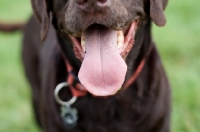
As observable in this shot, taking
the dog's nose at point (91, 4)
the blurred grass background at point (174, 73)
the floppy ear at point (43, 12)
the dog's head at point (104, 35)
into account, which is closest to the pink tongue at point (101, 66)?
the dog's head at point (104, 35)

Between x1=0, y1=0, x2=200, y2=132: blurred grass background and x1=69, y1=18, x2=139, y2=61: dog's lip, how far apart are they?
144 cm

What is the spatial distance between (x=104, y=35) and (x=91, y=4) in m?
0.35

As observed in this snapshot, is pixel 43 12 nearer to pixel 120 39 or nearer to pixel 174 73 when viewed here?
pixel 120 39

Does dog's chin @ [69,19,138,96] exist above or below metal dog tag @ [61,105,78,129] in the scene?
above

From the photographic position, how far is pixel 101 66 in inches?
130

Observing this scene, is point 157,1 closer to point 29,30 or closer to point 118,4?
point 118,4

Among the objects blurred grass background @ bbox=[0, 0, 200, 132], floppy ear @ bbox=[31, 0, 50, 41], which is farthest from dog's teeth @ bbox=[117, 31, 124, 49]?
blurred grass background @ bbox=[0, 0, 200, 132]

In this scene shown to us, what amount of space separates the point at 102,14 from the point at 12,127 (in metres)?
2.56

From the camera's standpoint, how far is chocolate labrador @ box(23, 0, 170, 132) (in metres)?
3.30

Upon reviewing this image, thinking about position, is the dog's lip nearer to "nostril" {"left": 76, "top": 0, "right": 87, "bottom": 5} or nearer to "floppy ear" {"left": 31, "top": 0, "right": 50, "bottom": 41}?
"floppy ear" {"left": 31, "top": 0, "right": 50, "bottom": 41}

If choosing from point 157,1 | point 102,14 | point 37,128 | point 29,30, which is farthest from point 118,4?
point 37,128

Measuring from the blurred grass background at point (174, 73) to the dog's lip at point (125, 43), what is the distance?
4.73 feet

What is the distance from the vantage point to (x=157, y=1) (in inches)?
137

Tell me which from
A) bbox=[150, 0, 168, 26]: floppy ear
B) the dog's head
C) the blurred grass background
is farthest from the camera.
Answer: the blurred grass background
